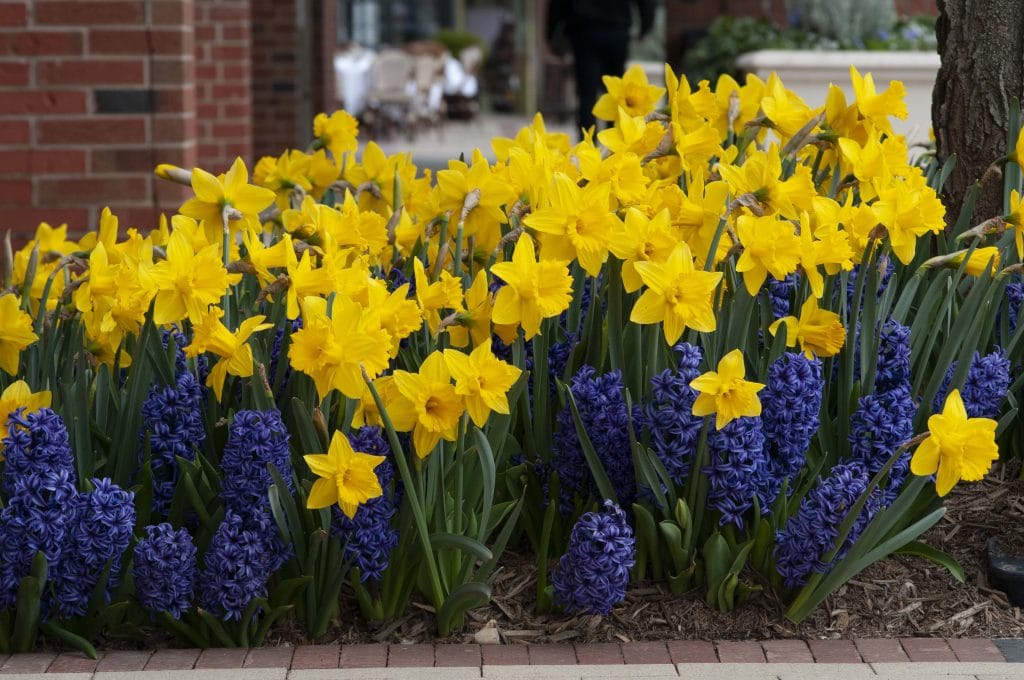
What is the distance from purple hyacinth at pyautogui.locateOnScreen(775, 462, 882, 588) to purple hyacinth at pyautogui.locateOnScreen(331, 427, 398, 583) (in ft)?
2.21

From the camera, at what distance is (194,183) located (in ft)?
9.23

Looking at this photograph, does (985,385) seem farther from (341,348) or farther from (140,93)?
(140,93)

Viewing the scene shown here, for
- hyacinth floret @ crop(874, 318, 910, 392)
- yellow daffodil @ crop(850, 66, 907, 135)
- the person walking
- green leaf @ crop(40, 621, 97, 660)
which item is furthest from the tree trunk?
the person walking

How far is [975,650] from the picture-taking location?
2.46m

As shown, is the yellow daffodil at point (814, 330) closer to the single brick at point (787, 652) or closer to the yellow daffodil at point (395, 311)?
the single brick at point (787, 652)

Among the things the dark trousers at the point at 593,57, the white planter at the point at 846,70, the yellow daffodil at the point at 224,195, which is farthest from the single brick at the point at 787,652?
the dark trousers at the point at 593,57

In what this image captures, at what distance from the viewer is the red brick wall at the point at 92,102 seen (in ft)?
15.6

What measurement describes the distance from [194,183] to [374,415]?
2.18ft

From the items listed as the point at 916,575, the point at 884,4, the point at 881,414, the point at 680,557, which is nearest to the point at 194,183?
the point at 680,557

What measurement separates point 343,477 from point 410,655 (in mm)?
337

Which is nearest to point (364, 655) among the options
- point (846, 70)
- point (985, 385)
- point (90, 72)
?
point (985, 385)

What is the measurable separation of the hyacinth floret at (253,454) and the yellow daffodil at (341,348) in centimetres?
12

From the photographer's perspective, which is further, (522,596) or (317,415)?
(522,596)

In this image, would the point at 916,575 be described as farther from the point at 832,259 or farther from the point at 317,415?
the point at 317,415
